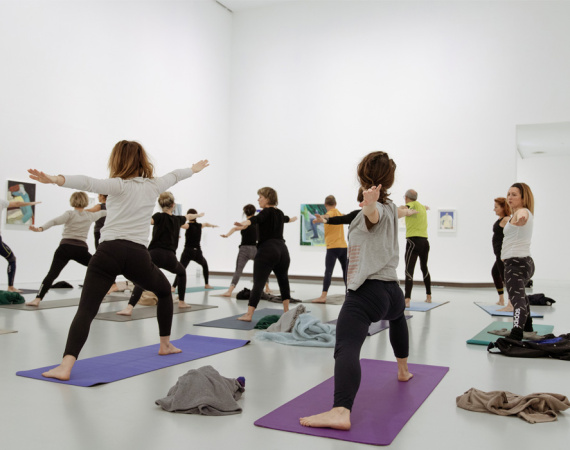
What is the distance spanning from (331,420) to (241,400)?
753 mm

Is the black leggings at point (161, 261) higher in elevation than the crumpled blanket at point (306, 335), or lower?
higher

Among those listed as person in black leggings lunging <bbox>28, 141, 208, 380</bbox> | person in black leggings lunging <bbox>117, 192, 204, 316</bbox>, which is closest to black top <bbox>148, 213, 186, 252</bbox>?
person in black leggings lunging <bbox>117, 192, 204, 316</bbox>

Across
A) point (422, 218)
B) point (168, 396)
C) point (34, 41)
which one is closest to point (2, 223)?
point (34, 41)

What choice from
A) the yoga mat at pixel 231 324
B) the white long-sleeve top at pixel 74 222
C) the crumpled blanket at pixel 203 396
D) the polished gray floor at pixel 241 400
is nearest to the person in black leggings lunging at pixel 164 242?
the polished gray floor at pixel 241 400

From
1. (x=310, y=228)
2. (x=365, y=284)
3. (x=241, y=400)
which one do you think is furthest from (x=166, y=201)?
(x=310, y=228)

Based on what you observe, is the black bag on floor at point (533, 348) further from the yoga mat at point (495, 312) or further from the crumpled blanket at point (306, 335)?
the yoga mat at point (495, 312)

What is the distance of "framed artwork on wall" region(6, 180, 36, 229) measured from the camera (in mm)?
10883

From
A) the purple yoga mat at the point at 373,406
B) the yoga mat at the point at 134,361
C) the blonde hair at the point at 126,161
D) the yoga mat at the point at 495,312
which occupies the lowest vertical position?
the yoga mat at the point at 495,312

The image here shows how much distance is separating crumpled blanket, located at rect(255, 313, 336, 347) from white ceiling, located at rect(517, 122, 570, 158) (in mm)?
10425

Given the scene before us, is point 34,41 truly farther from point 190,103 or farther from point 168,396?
point 168,396

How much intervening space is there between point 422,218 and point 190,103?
8968mm

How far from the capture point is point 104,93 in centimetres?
1307

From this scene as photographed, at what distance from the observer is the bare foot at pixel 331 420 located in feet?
Result: 9.56

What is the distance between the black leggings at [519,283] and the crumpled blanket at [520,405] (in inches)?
89.9
